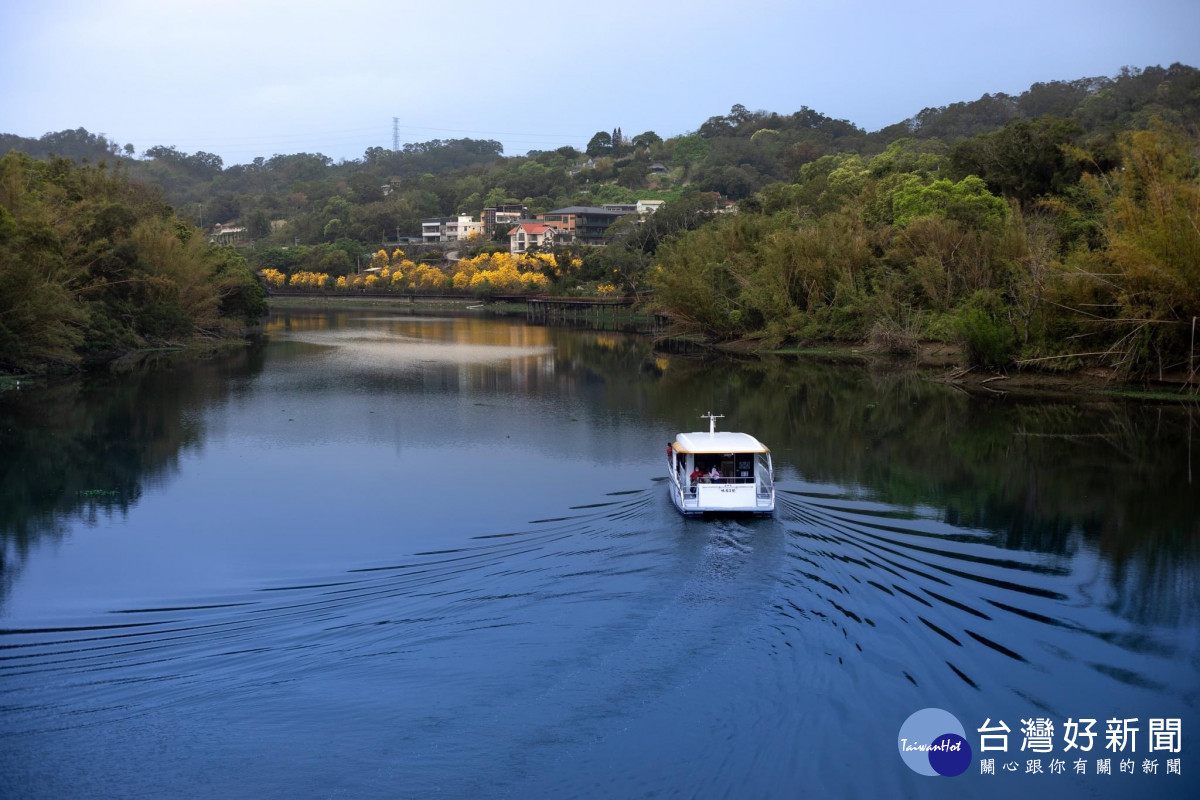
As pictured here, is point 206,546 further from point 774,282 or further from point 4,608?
point 774,282

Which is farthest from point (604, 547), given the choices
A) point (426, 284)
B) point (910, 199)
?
point (426, 284)

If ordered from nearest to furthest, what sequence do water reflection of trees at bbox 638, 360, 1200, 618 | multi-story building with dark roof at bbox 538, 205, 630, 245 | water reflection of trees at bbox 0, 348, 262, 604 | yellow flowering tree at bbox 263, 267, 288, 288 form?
1. water reflection of trees at bbox 638, 360, 1200, 618
2. water reflection of trees at bbox 0, 348, 262, 604
3. yellow flowering tree at bbox 263, 267, 288, 288
4. multi-story building with dark roof at bbox 538, 205, 630, 245

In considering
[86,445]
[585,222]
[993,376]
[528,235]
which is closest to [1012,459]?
[993,376]

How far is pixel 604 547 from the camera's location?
14891 millimetres

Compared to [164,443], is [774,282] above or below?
above

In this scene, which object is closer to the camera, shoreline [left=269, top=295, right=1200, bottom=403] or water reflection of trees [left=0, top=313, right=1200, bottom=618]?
water reflection of trees [left=0, top=313, right=1200, bottom=618]

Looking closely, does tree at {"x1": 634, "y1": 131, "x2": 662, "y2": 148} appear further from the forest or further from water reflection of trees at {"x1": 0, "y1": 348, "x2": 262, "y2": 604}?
water reflection of trees at {"x1": 0, "y1": 348, "x2": 262, "y2": 604}

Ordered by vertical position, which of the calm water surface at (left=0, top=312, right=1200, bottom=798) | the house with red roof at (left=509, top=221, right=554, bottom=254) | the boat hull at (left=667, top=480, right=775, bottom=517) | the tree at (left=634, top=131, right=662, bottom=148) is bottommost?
the calm water surface at (left=0, top=312, right=1200, bottom=798)

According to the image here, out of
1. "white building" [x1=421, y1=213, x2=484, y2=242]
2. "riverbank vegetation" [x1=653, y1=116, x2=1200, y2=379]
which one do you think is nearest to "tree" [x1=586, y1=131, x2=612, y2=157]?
"white building" [x1=421, y1=213, x2=484, y2=242]

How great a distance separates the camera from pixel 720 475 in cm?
1702

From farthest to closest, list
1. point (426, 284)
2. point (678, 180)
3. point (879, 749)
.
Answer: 1. point (678, 180)
2. point (426, 284)
3. point (879, 749)

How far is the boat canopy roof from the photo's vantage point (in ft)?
55.3

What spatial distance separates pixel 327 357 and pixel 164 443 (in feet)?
70.9

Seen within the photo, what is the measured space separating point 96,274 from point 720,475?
113 feet
